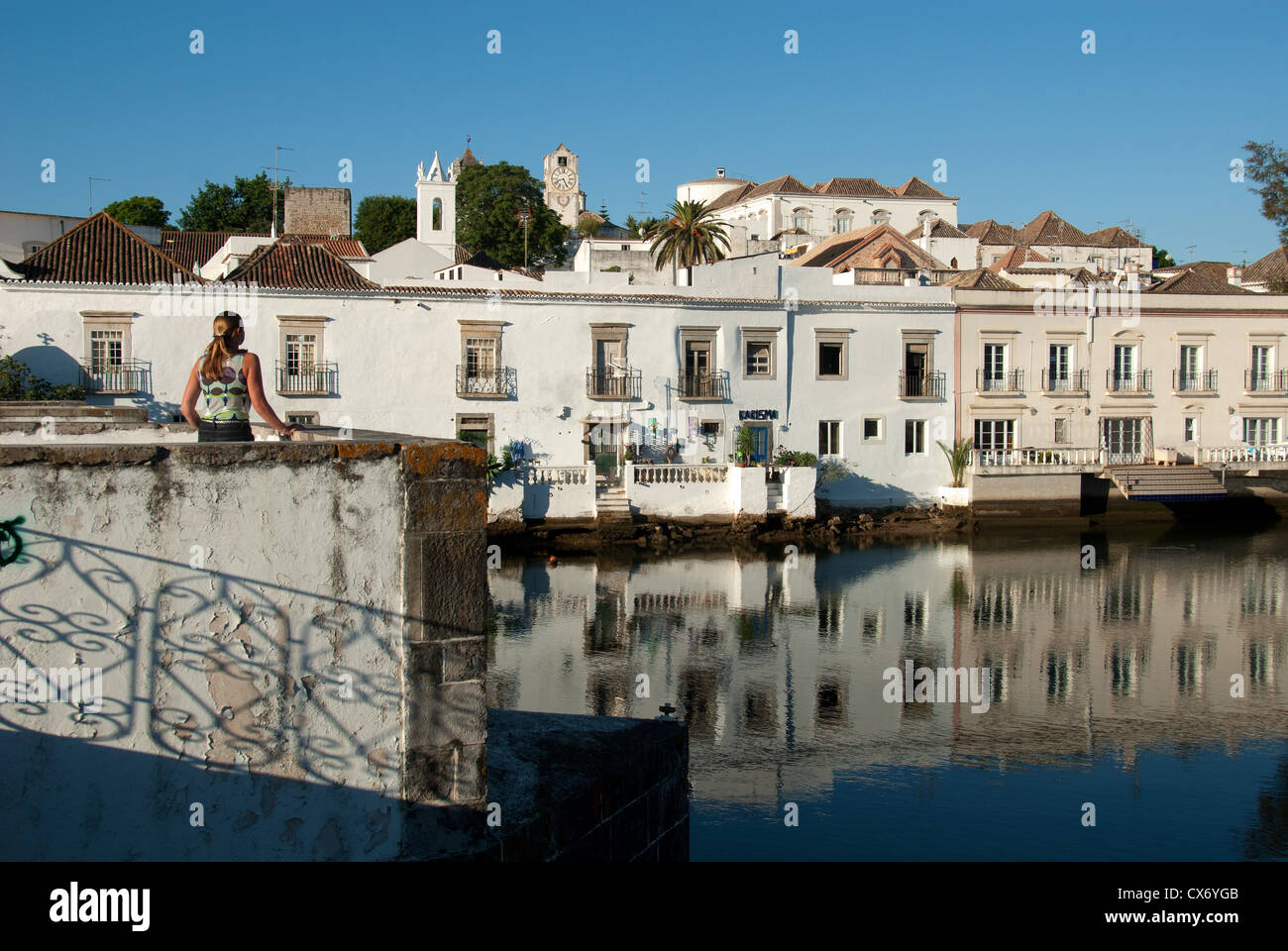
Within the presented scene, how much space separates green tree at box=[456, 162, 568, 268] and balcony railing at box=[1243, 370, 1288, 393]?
33.5m

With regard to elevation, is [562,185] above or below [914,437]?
above

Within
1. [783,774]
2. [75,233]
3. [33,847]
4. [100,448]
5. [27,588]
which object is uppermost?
[75,233]

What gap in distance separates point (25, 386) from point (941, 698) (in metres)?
22.1

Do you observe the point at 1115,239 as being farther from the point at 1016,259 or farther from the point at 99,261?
the point at 99,261

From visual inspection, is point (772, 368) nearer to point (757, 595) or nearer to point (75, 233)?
point (757, 595)

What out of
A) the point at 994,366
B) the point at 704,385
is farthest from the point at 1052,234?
the point at 704,385

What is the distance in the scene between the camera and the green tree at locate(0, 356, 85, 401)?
26.4 m

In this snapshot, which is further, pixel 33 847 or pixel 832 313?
pixel 832 313

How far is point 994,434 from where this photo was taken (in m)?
35.0

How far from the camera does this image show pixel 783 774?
12.4 metres

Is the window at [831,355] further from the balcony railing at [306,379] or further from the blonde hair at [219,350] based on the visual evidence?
the blonde hair at [219,350]
